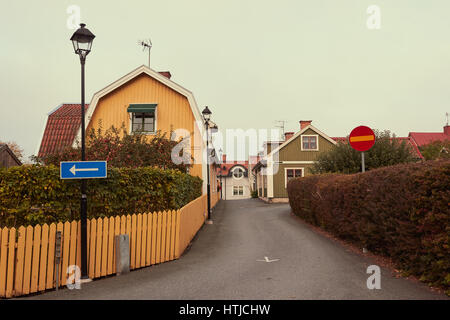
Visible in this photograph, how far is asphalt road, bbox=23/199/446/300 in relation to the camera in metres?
5.81

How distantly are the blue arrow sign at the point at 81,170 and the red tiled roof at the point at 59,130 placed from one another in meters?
13.9

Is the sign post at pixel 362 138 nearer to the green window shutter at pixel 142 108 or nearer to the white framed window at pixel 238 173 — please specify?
the green window shutter at pixel 142 108

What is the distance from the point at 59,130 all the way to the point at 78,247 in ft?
52.5

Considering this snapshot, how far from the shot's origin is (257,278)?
6.77m

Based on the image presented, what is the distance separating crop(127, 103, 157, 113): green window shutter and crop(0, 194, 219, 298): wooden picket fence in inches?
443

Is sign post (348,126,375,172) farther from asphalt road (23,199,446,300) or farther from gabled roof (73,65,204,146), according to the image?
gabled roof (73,65,204,146)

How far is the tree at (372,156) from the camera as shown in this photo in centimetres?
1775

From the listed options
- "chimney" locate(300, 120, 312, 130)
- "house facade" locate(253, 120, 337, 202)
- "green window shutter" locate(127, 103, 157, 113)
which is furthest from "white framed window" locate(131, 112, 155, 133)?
"chimney" locate(300, 120, 312, 130)

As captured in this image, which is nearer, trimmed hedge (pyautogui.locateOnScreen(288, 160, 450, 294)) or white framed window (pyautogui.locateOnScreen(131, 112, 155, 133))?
trimmed hedge (pyautogui.locateOnScreen(288, 160, 450, 294))

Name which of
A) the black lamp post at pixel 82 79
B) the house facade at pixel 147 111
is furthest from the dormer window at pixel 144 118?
the black lamp post at pixel 82 79

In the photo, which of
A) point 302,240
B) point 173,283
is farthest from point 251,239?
point 173,283

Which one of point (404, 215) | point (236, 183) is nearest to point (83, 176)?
point (404, 215)

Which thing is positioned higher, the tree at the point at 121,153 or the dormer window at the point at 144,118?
the dormer window at the point at 144,118

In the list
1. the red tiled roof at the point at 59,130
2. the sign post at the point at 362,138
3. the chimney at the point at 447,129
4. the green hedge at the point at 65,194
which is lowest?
the green hedge at the point at 65,194
